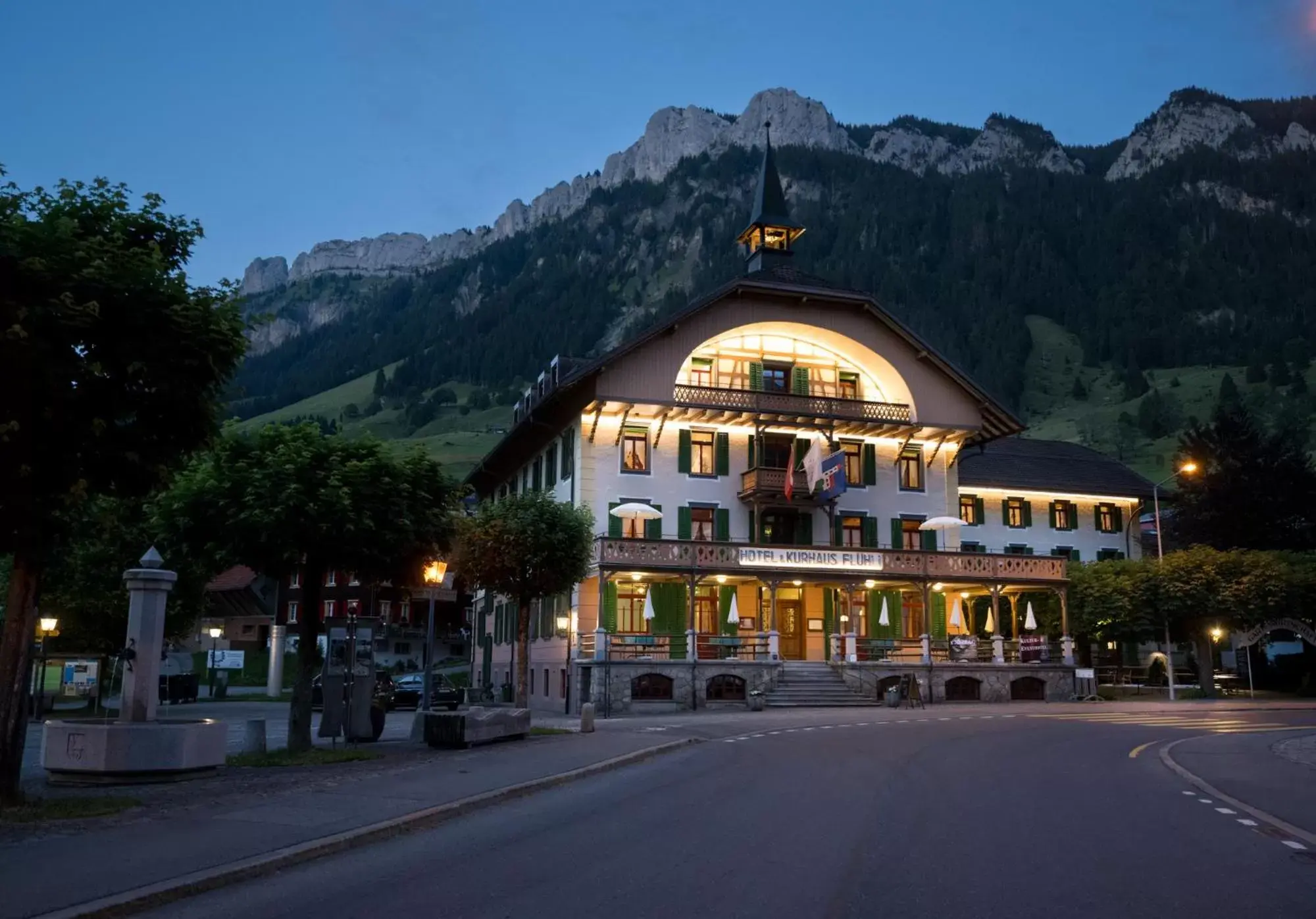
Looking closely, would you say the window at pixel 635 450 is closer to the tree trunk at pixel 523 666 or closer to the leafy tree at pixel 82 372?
the tree trunk at pixel 523 666

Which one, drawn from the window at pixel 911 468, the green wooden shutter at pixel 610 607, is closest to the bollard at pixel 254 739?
the green wooden shutter at pixel 610 607

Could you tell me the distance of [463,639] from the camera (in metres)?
99.6

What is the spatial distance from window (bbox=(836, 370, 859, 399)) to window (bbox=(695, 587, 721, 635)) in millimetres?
10093

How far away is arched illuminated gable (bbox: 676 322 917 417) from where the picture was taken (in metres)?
45.3

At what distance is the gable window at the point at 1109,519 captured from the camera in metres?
58.8

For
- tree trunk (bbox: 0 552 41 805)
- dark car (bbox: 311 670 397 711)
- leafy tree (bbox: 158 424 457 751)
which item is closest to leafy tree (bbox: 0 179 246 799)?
tree trunk (bbox: 0 552 41 805)

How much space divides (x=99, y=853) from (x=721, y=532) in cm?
3489

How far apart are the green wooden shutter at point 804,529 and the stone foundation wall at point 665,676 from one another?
731 cm

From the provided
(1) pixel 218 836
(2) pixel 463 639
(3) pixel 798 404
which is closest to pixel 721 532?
(3) pixel 798 404

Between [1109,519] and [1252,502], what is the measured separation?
9993 mm

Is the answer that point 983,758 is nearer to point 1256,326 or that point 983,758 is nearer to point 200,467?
point 200,467

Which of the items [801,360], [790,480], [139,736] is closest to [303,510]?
[139,736]

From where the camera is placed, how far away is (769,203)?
170 ft

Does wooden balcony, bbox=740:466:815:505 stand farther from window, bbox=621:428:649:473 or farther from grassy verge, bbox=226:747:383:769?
grassy verge, bbox=226:747:383:769
